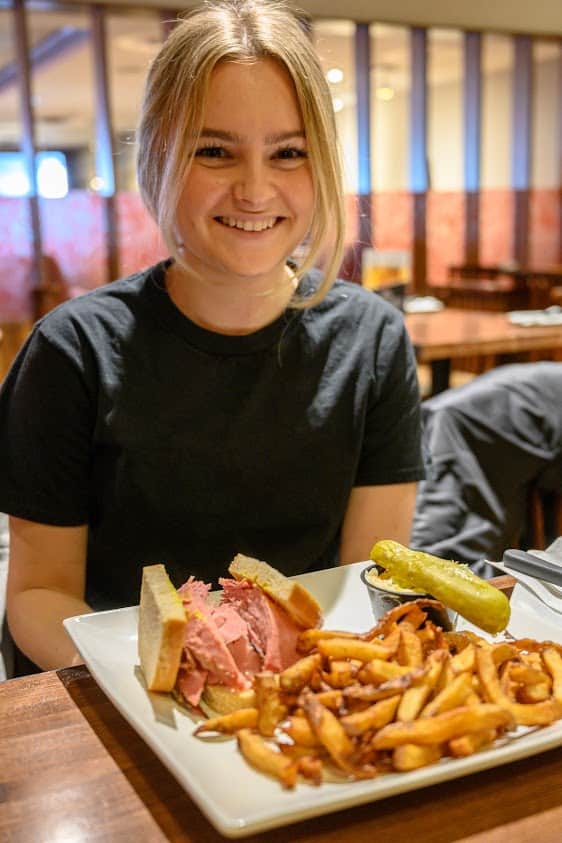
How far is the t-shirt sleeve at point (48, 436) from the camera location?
1.49 metres

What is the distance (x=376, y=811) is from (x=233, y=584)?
12.4 inches

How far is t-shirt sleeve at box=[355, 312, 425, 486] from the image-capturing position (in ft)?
5.49

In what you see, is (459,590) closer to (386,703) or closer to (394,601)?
(394,601)

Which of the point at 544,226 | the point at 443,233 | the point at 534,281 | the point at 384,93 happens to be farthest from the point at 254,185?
the point at 384,93

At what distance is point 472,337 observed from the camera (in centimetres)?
428

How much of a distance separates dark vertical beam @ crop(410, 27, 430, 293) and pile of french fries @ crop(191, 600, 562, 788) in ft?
29.8

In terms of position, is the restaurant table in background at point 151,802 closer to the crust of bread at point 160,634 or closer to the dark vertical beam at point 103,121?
the crust of bread at point 160,634

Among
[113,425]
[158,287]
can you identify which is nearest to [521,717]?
[113,425]

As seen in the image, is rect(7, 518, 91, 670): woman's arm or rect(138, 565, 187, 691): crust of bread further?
rect(7, 518, 91, 670): woman's arm

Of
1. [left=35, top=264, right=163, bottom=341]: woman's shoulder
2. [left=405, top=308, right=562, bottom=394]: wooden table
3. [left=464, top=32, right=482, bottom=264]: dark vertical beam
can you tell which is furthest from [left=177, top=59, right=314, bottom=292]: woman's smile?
[left=464, top=32, right=482, bottom=264]: dark vertical beam

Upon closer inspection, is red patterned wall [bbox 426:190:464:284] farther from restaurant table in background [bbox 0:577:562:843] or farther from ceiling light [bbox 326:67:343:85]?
restaurant table in background [bbox 0:577:562:843]

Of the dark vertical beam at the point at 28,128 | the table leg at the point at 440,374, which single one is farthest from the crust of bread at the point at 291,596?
the dark vertical beam at the point at 28,128

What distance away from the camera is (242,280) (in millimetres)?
1596

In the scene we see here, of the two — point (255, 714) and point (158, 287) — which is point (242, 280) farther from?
point (255, 714)
